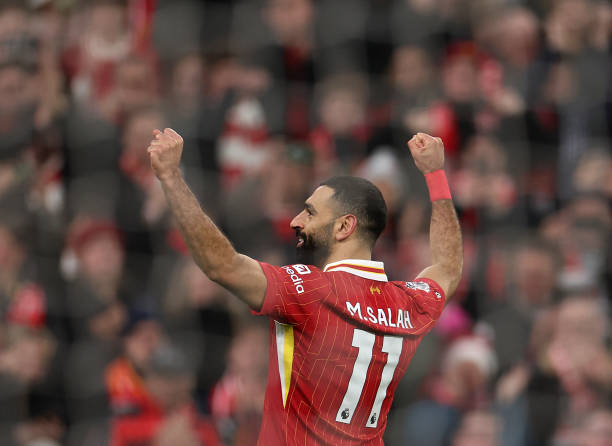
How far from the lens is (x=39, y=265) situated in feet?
18.0

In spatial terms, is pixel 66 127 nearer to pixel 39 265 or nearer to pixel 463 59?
pixel 39 265

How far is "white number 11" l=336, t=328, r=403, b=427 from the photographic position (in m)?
3.26

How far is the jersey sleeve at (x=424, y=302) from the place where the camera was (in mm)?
3447

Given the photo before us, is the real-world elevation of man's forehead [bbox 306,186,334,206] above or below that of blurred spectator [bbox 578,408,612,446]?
above

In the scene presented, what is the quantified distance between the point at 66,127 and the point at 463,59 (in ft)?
9.26

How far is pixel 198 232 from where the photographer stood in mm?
2891

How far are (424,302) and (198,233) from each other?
99cm

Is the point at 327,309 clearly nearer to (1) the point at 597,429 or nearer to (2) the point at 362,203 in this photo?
(2) the point at 362,203

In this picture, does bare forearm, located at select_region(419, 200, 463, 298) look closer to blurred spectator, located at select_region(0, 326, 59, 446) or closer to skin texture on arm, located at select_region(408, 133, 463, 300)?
skin texture on arm, located at select_region(408, 133, 463, 300)

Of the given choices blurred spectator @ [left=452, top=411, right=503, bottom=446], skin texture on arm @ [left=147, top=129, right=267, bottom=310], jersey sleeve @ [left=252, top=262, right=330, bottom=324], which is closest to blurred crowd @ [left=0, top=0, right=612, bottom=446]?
blurred spectator @ [left=452, top=411, right=503, bottom=446]

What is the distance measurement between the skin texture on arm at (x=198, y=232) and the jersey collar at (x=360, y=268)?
421mm

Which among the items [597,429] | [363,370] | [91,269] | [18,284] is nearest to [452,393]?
[597,429]

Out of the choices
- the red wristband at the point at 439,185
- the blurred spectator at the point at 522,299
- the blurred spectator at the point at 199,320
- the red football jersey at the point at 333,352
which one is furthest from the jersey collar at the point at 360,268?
the blurred spectator at the point at 522,299

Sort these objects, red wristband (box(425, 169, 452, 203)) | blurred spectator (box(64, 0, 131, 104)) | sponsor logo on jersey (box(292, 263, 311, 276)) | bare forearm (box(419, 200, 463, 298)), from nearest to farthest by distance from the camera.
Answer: sponsor logo on jersey (box(292, 263, 311, 276))
bare forearm (box(419, 200, 463, 298))
red wristband (box(425, 169, 452, 203))
blurred spectator (box(64, 0, 131, 104))
